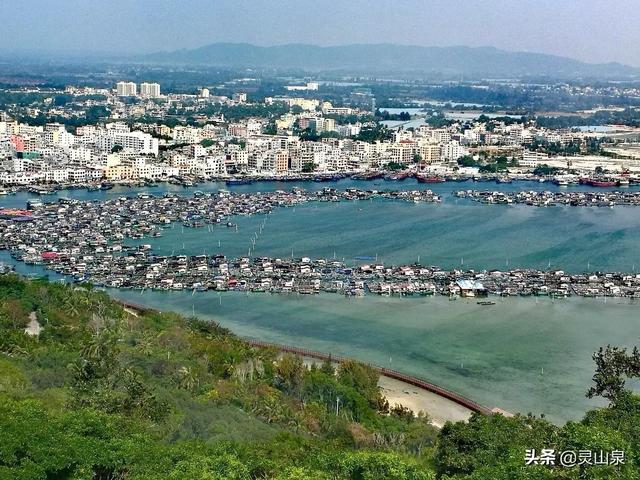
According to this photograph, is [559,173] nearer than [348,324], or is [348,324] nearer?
[348,324]

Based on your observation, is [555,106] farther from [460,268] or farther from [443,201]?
[460,268]

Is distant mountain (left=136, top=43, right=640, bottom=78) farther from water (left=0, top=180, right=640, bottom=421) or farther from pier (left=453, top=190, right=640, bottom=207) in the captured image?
water (left=0, top=180, right=640, bottom=421)

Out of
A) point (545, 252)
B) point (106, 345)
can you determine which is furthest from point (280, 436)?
point (545, 252)

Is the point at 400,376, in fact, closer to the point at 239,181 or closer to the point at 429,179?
the point at 239,181

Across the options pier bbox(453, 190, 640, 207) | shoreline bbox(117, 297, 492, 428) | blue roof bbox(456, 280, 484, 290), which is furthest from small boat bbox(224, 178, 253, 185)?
shoreline bbox(117, 297, 492, 428)

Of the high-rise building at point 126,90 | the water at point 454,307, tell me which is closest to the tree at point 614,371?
the water at point 454,307

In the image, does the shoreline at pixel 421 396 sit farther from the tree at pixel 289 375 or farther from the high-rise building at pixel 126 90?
the high-rise building at pixel 126 90

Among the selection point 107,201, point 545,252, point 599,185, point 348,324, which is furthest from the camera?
point 599,185
